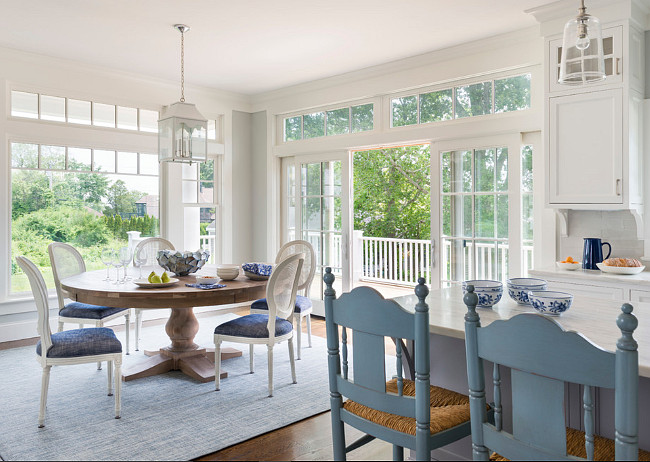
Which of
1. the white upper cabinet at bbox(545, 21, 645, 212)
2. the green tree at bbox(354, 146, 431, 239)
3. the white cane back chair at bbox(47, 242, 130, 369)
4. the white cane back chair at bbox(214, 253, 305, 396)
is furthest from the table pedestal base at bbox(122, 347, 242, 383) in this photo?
the green tree at bbox(354, 146, 431, 239)

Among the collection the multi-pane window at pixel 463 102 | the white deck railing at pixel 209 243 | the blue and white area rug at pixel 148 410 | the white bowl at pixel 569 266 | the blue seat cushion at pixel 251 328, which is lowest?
the blue and white area rug at pixel 148 410

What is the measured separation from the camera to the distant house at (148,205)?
5.67 metres

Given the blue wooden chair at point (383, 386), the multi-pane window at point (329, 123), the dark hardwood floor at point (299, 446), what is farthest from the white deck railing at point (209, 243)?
the blue wooden chair at point (383, 386)

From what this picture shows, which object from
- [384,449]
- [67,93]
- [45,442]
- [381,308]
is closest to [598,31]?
[381,308]

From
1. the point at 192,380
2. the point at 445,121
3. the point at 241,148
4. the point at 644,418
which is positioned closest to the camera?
the point at 644,418

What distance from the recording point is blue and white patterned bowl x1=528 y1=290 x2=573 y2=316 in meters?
1.93

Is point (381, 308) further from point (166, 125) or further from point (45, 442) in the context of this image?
point (166, 125)

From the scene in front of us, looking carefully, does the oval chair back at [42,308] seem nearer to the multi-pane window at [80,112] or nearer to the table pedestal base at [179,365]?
the table pedestal base at [179,365]

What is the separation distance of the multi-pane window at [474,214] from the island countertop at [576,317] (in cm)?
203

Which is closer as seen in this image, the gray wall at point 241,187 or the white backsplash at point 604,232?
the white backsplash at point 604,232

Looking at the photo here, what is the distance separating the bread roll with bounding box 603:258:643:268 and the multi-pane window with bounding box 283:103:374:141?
2.74m

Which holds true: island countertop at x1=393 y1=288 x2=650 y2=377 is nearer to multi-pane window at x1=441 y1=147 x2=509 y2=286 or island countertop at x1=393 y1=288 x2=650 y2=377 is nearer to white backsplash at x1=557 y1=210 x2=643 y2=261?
white backsplash at x1=557 y1=210 x2=643 y2=261

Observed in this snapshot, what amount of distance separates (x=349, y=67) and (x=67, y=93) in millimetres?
2899

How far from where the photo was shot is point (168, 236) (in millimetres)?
5785
